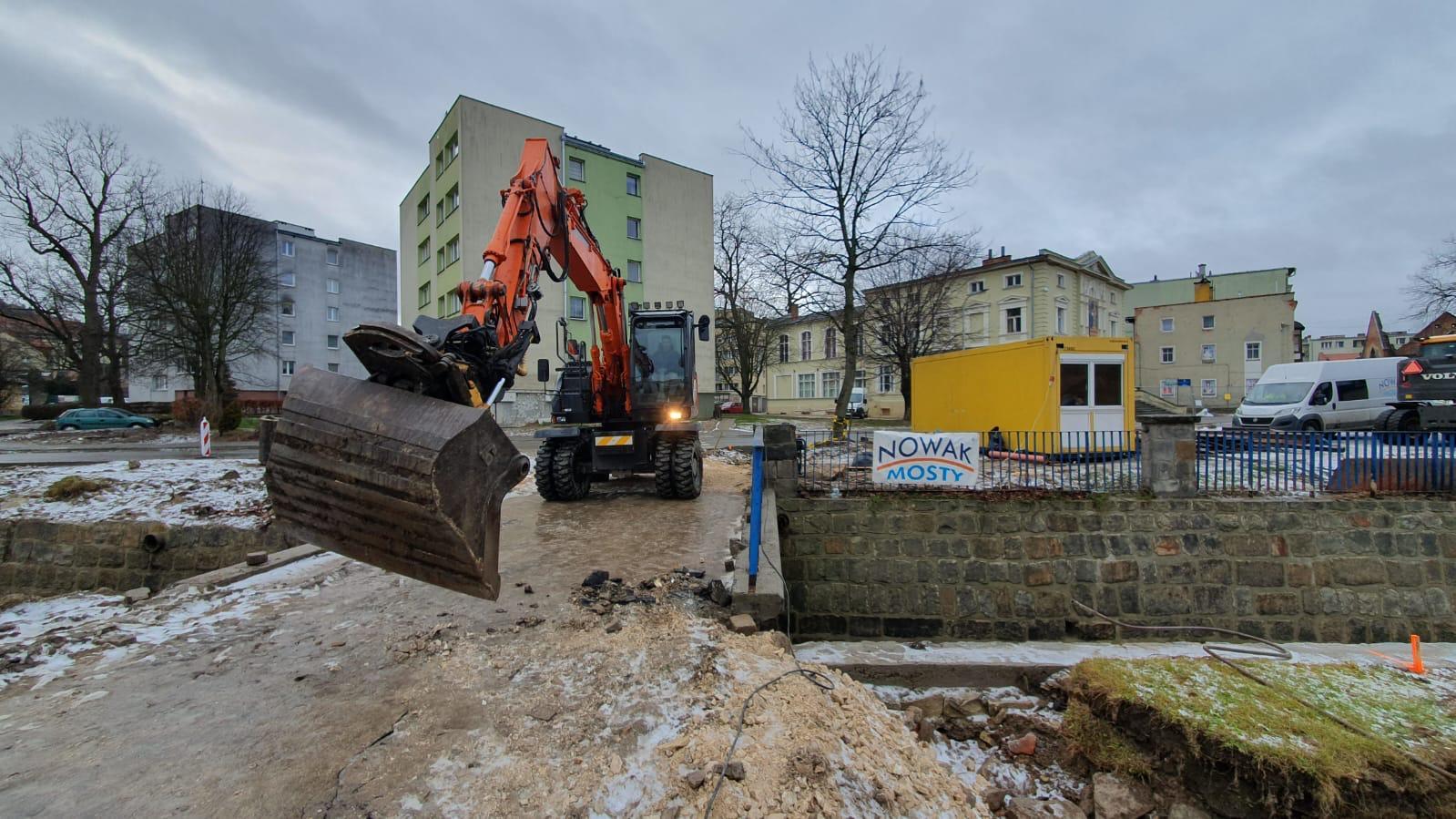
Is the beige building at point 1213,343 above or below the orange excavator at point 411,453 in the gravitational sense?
above

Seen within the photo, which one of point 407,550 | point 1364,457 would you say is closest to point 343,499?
point 407,550

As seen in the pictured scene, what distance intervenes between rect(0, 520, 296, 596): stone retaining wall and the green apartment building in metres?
17.9

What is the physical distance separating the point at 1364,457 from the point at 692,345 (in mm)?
8500

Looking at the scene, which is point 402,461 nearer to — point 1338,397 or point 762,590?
point 762,590

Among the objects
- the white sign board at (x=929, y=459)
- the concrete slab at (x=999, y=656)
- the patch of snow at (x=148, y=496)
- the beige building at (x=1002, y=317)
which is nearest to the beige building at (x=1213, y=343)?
the beige building at (x=1002, y=317)

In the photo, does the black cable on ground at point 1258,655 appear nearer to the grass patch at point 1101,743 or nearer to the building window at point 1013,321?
the grass patch at point 1101,743

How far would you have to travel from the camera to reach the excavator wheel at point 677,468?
28.0ft

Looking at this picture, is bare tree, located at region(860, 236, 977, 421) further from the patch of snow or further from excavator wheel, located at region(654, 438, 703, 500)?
the patch of snow

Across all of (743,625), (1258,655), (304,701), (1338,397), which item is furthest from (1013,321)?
(304,701)

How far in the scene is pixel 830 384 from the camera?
144 feet

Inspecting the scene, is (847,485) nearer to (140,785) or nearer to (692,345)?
(692,345)

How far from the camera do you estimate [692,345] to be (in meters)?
8.93

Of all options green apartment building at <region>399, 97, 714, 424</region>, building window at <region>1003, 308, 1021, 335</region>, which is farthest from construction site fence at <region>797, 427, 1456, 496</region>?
building window at <region>1003, 308, 1021, 335</region>

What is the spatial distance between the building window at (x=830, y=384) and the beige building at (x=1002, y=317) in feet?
0.22
